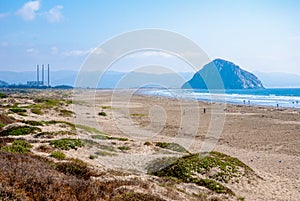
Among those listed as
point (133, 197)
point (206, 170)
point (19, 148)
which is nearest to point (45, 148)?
point (19, 148)

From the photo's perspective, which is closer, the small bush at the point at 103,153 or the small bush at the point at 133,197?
the small bush at the point at 133,197

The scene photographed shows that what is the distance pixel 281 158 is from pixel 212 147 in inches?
208

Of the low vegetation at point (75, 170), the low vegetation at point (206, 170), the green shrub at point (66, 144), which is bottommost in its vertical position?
the low vegetation at point (206, 170)

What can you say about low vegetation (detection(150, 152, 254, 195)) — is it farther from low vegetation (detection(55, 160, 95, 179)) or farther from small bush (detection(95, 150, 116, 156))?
low vegetation (detection(55, 160, 95, 179))

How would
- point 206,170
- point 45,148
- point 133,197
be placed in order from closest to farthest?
1. point 133,197
2. point 206,170
3. point 45,148

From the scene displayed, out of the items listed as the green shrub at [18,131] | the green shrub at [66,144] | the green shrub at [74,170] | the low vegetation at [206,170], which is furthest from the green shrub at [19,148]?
the low vegetation at [206,170]

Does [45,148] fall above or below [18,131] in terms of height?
below

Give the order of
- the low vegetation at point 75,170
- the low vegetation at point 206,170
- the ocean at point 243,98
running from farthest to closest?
the ocean at point 243,98 → the low vegetation at point 206,170 → the low vegetation at point 75,170

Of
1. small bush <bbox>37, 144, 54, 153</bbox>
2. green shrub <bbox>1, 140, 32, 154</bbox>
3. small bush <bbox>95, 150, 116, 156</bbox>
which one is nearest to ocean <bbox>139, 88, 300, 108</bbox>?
small bush <bbox>95, 150, 116, 156</bbox>

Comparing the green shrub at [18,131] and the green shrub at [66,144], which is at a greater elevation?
the green shrub at [18,131]

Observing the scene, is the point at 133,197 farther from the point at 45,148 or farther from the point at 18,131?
the point at 18,131

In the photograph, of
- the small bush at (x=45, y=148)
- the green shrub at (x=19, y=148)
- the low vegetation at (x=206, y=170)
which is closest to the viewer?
the low vegetation at (x=206, y=170)

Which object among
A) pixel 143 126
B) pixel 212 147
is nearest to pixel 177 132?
pixel 143 126

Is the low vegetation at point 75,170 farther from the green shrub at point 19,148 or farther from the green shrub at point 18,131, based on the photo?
the green shrub at point 18,131
